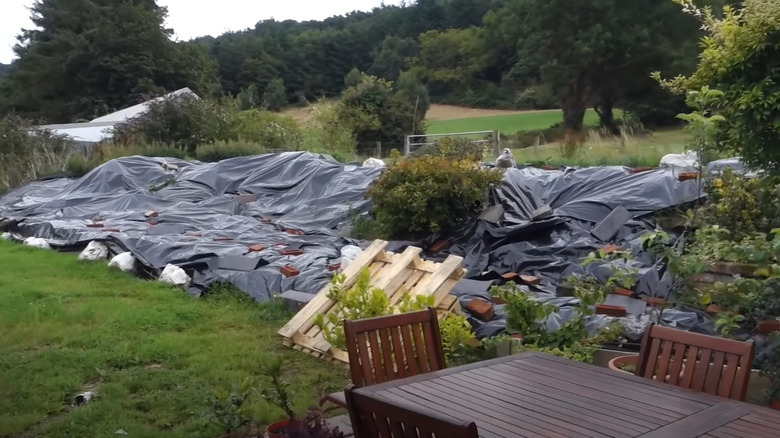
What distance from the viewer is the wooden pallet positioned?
213 inches

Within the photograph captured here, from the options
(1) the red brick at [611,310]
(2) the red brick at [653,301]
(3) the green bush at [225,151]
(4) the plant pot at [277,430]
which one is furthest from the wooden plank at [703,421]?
(3) the green bush at [225,151]

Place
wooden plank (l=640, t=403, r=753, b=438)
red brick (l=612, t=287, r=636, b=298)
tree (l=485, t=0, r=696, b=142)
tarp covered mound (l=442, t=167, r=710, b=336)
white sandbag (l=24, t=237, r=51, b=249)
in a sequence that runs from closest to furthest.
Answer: wooden plank (l=640, t=403, r=753, b=438), red brick (l=612, t=287, r=636, b=298), tarp covered mound (l=442, t=167, r=710, b=336), white sandbag (l=24, t=237, r=51, b=249), tree (l=485, t=0, r=696, b=142)

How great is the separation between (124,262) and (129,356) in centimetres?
320

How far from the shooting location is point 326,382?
4.89m

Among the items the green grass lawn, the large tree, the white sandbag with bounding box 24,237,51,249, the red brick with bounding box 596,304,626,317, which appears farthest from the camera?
the large tree

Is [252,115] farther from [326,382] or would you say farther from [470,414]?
[470,414]

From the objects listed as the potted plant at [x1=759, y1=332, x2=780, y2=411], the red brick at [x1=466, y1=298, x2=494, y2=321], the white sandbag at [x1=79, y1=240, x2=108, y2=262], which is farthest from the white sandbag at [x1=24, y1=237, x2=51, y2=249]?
the potted plant at [x1=759, y1=332, x2=780, y2=411]

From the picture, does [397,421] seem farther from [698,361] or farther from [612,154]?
[612,154]

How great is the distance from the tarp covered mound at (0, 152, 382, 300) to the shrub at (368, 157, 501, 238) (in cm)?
75

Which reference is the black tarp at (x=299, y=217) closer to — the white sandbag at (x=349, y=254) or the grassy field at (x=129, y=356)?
the white sandbag at (x=349, y=254)

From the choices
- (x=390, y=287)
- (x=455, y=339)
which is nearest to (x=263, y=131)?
(x=390, y=287)

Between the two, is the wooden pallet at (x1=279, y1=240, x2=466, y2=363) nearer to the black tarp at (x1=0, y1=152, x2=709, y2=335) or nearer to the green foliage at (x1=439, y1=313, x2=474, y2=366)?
the black tarp at (x1=0, y1=152, x2=709, y2=335)

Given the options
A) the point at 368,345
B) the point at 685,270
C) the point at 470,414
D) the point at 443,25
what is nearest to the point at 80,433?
the point at 368,345

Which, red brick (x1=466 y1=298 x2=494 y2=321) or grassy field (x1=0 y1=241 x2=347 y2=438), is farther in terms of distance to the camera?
red brick (x1=466 y1=298 x2=494 y2=321)
